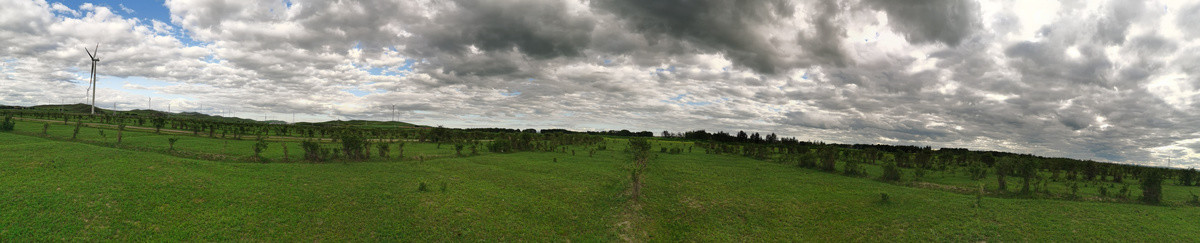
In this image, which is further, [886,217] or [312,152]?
[312,152]

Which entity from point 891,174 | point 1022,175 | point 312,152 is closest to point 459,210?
point 312,152

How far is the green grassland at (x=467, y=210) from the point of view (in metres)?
13.8

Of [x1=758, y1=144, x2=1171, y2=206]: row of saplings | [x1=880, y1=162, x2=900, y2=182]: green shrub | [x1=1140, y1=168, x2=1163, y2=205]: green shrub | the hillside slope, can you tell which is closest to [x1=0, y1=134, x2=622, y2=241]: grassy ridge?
the hillside slope

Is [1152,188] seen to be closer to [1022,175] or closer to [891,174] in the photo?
[1022,175]

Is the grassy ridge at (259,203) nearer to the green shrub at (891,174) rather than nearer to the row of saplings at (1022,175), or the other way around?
the green shrub at (891,174)

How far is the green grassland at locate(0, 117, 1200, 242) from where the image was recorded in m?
13.8

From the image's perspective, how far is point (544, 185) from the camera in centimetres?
2289

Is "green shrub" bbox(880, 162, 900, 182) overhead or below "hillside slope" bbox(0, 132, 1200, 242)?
overhead

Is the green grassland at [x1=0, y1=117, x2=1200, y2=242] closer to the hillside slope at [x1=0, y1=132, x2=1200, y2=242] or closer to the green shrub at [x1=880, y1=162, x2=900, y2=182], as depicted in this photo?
the hillside slope at [x1=0, y1=132, x2=1200, y2=242]

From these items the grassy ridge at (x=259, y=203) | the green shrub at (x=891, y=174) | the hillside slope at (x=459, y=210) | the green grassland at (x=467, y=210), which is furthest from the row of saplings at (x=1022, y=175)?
the grassy ridge at (x=259, y=203)

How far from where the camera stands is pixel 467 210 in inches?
661

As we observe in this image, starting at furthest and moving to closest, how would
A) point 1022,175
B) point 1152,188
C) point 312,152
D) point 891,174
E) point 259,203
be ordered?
point 891,174 < point 312,152 < point 1022,175 < point 1152,188 < point 259,203

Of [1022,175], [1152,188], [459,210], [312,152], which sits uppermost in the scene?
[1022,175]

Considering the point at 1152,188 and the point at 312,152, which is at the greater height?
the point at 1152,188
